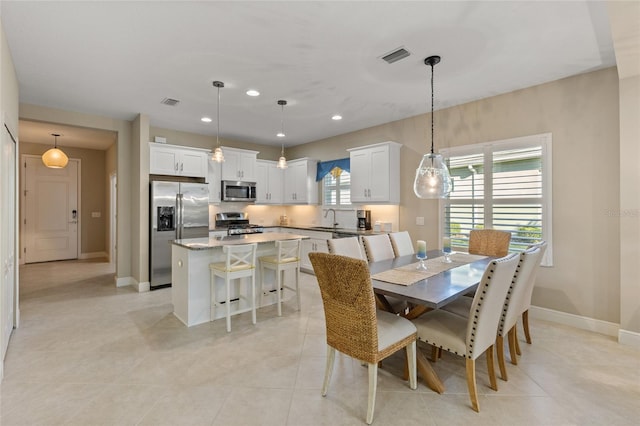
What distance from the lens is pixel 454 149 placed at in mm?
4348

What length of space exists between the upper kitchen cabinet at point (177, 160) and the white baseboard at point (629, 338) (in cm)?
599

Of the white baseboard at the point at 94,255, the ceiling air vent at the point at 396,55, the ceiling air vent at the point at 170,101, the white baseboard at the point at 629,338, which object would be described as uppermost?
the ceiling air vent at the point at 170,101

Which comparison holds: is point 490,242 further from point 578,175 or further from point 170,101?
point 170,101

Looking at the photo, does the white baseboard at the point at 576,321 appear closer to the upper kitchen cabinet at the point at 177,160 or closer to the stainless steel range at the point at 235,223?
the stainless steel range at the point at 235,223

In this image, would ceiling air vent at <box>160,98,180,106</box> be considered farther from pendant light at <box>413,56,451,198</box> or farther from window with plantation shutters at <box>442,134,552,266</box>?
window with plantation shutters at <box>442,134,552,266</box>

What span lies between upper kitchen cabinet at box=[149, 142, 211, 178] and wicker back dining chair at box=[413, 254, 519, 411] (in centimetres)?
464

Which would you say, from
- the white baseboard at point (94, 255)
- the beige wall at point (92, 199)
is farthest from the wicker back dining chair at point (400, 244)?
the beige wall at point (92, 199)

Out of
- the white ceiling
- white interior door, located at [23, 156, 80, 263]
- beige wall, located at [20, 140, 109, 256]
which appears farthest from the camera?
beige wall, located at [20, 140, 109, 256]

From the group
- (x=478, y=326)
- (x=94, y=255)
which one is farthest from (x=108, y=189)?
(x=478, y=326)

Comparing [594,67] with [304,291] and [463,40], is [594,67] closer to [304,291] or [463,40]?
[463,40]

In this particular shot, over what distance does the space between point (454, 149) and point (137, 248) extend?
506 cm

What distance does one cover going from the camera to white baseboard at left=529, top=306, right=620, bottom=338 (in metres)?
3.16

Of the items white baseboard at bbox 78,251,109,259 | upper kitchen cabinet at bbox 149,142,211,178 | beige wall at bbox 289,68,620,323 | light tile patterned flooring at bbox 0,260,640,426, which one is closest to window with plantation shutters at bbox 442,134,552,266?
beige wall at bbox 289,68,620,323

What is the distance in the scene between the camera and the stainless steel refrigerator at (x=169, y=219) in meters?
4.87
